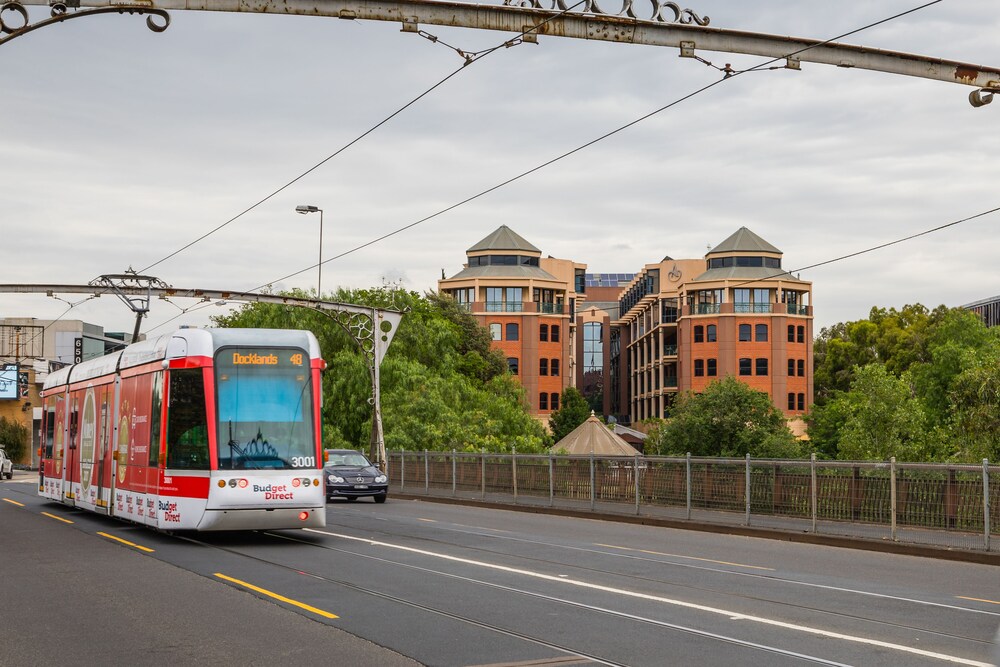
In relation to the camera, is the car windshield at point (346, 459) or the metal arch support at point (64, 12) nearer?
the metal arch support at point (64, 12)

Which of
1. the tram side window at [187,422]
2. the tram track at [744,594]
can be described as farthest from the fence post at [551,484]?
the tram side window at [187,422]

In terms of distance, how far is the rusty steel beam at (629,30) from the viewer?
1420 cm

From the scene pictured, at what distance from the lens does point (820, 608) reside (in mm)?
11859

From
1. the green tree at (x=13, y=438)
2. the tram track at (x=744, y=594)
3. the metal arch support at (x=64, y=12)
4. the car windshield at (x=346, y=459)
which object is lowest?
the green tree at (x=13, y=438)

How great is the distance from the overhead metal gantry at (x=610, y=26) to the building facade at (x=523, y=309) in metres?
89.1

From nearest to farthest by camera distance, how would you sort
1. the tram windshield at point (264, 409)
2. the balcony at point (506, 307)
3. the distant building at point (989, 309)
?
the tram windshield at point (264, 409) → the balcony at point (506, 307) → the distant building at point (989, 309)

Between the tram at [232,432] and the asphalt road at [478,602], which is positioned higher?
the tram at [232,432]

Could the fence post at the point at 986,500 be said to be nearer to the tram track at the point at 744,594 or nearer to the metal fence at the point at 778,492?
the metal fence at the point at 778,492

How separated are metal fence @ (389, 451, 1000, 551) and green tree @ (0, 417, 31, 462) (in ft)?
233

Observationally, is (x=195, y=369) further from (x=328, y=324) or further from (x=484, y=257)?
(x=484, y=257)

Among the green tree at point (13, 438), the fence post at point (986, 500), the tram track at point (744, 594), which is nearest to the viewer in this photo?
the tram track at point (744, 594)

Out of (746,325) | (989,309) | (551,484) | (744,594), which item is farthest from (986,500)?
(989,309)

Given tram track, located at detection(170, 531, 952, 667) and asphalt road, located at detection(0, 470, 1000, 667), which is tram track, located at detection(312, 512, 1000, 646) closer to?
asphalt road, located at detection(0, 470, 1000, 667)

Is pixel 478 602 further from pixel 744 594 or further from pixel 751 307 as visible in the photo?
pixel 751 307
